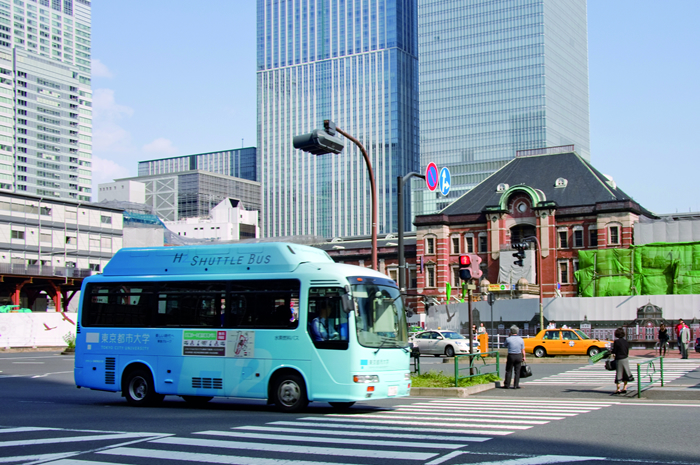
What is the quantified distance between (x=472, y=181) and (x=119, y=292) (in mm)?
135231

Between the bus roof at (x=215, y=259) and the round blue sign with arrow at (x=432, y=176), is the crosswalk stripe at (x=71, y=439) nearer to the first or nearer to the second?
the bus roof at (x=215, y=259)

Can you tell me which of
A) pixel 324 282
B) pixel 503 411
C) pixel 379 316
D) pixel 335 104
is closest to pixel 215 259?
pixel 324 282

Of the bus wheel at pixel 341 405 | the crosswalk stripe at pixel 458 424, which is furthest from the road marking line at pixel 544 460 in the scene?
the bus wheel at pixel 341 405

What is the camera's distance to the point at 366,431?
39.5ft

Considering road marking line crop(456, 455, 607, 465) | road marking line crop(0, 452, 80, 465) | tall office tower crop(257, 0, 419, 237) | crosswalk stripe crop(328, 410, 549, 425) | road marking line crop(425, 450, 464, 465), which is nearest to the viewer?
road marking line crop(456, 455, 607, 465)

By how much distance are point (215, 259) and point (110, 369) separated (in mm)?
3611

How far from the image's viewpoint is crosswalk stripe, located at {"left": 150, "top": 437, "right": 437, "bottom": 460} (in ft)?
31.6

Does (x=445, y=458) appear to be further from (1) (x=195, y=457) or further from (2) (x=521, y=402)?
(2) (x=521, y=402)

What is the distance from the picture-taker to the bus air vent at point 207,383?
1572 centimetres

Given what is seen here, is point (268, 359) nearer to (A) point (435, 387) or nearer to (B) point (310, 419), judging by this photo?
(B) point (310, 419)

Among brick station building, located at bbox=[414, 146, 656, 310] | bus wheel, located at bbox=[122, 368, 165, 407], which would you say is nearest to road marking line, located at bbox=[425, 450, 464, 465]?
bus wheel, located at bbox=[122, 368, 165, 407]

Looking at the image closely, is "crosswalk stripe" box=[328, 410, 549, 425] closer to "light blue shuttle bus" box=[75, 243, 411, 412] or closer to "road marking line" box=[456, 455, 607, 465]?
"light blue shuttle bus" box=[75, 243, 411, 412]

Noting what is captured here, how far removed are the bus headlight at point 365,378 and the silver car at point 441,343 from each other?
23.5 meters

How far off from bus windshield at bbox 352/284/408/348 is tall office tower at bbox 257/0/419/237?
158165mm
